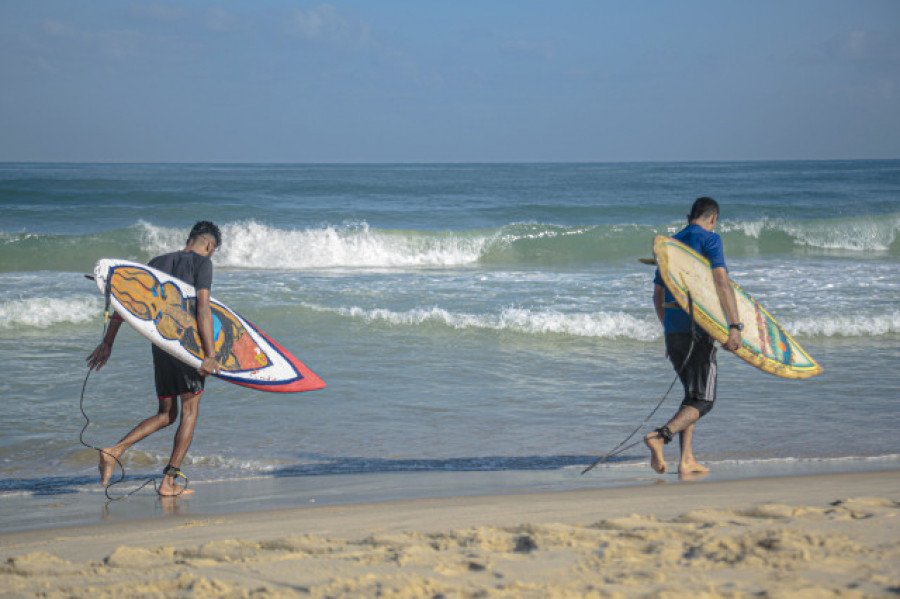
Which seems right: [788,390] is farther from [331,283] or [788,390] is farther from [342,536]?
[331,283]

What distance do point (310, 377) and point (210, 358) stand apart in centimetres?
109

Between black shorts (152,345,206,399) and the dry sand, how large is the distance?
781 millimetres

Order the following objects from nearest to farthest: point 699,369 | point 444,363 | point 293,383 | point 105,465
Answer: point 105,465, point 699,369, point 293,383, point 444,363

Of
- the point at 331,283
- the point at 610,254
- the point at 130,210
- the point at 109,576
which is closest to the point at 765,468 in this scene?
the point at 109,576

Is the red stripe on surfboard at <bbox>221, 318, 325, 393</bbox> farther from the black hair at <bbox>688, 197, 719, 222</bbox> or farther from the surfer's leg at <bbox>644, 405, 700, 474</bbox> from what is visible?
the black hair at <bbox>688, 197, 719, 222</bbox>

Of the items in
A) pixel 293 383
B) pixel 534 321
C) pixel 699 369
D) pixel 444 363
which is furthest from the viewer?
pixel 534 321

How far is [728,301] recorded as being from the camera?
453 cm

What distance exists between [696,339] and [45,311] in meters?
8.16

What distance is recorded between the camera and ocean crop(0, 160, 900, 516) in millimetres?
5242

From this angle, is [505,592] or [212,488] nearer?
[505,592]

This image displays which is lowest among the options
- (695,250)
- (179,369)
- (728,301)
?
(179,369)

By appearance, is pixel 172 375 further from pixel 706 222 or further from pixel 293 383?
pixel 706 222

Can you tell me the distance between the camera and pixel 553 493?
4.25 metres

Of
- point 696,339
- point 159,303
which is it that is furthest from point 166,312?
point 696,339
